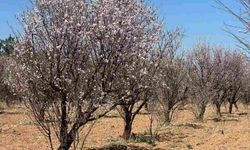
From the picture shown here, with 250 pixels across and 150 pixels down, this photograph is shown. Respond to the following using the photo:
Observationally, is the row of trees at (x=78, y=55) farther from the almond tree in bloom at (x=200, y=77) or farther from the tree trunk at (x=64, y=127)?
the almond tree in bloom at (x=200, y=77)

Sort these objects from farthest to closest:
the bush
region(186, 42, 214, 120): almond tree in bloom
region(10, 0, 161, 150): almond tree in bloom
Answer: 1. region(186, 42, 214, 120): almond tree in bloom
2. the bush
3. region(10, 0, 161, 150): almond tree in bloom

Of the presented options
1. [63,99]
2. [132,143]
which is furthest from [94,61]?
[132,143]

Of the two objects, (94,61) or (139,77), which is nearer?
(94,61)

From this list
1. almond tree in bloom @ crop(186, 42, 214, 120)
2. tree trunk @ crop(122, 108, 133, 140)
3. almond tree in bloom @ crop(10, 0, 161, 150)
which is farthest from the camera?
almond tree in bloom @ crop(186, 42, 214, 120)

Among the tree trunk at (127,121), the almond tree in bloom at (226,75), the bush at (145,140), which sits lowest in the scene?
the bush at (145,140)

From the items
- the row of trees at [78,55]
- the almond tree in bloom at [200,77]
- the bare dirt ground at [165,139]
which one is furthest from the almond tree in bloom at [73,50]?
the almond tree in bloom at [200,77]

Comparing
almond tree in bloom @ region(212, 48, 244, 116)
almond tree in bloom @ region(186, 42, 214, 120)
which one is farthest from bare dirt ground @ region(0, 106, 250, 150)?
almond tree in bloom @ region(212, 48, 244, 116)

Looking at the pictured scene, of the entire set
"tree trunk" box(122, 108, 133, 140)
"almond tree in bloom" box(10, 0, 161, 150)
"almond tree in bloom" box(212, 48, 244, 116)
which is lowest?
"tree trunk" box(122, 108, 133, 140)

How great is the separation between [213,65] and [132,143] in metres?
15.2

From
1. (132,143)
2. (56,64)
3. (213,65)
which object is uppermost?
(213,65)

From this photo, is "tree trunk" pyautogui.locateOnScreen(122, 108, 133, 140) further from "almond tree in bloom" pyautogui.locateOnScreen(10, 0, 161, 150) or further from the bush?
"almond tree in bloom" pyautogui.locateOnScreen(10, 0, 161, 150)

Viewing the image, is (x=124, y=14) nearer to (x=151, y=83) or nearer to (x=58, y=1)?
(x=58, y=1)

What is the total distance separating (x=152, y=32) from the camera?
14938 mm

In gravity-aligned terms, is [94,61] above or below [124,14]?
below
